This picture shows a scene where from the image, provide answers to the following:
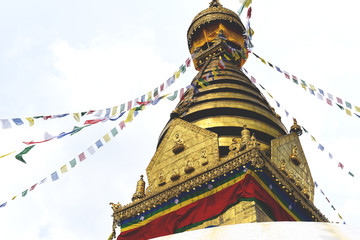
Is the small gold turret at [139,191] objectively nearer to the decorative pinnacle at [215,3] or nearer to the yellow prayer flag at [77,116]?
the yellow prayer flag at [77,116]

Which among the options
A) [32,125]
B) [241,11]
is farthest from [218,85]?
[32,125]

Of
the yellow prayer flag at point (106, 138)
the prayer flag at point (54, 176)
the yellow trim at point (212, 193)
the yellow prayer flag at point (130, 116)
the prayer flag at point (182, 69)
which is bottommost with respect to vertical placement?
the yellow trim at point (212, 193)

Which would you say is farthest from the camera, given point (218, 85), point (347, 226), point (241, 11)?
point (218, 85)

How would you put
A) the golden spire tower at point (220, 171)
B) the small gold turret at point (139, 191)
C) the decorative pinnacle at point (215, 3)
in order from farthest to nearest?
1. the decorative pinnacle at point (215, 3)
2. the small gold turret at point (139, 191)
3. the golden spire tower at point (220, 171)

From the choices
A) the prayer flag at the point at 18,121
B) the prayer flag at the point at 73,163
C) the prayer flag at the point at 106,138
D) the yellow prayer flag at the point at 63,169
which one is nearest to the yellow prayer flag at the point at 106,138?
the prayer flag at the point at 106,138

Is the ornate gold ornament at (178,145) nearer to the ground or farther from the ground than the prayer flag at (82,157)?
farther from the ground

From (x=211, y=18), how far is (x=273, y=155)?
391 inches

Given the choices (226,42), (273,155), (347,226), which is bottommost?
(347,226)

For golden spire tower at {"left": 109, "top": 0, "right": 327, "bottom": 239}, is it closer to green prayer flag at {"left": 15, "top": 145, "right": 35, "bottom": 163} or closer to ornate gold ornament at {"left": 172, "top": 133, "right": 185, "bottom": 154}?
ornate gold ornament at {"left": 172, "top": 133, "right": 185, "bottom": 154}

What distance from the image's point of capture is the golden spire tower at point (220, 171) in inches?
417

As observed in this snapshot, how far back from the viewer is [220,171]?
36.2 ft

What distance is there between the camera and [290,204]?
11.4 meters

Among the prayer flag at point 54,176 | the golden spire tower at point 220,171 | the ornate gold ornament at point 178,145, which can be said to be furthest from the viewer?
the ornate gold ornament at point 178,145

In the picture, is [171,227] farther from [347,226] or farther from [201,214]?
[347,226]
